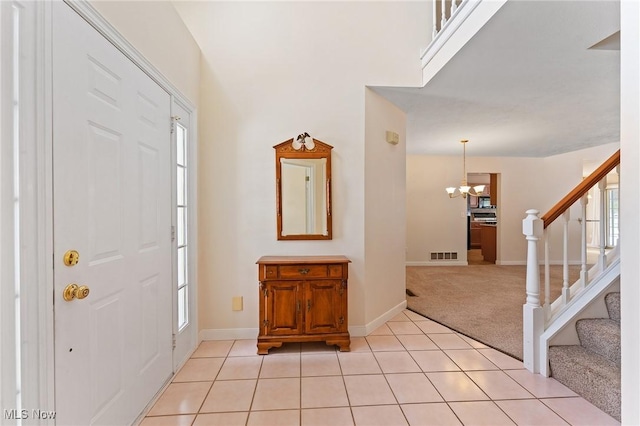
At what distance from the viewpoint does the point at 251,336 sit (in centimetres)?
272

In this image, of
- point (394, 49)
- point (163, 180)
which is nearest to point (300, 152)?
point (163, 180)

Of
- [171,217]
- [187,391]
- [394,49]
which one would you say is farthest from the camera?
[394,49]

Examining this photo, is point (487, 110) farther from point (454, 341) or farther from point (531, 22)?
point (454, 341)

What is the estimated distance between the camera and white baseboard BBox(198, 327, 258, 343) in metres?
2.70

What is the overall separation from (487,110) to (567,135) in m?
2.28

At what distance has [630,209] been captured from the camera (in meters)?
0.75

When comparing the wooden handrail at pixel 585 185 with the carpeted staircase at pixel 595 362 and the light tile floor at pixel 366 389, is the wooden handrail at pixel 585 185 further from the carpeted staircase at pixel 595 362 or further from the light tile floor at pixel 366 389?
the light tile floor at pixel 366 389

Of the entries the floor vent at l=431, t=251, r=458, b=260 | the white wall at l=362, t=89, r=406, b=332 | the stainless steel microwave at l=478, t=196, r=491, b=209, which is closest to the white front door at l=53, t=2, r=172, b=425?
the white wall at l=362, t=89, r=406, b=332

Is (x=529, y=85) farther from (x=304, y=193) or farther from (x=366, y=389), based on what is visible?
(x=366, y=389)

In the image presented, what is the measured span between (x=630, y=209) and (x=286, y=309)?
2190 mm

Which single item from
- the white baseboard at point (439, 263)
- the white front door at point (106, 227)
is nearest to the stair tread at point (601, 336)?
the white front door at point (106, 227)

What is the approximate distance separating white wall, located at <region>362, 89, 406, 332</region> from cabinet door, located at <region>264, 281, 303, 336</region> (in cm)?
73

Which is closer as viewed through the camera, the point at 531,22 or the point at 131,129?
the point at 131,129

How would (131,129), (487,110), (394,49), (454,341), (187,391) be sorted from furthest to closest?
(487,110), (394,49), (454,341), (187,391), (131,129)
